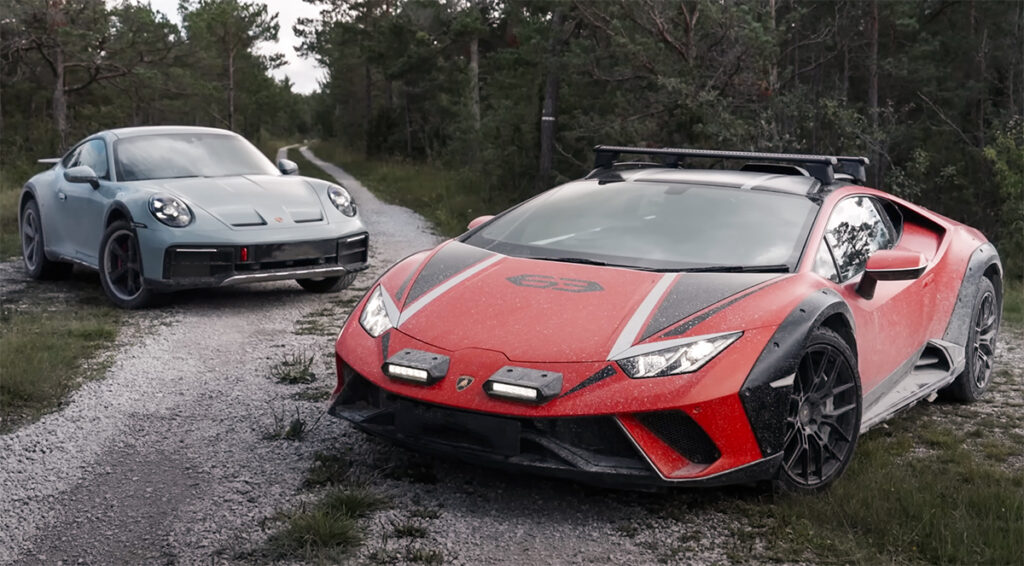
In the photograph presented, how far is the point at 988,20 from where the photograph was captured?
33.2 m

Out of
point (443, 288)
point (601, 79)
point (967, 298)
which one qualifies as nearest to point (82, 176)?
point (443, 288)

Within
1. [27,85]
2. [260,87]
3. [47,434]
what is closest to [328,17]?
[27,85]

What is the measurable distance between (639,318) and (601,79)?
15.7 metres

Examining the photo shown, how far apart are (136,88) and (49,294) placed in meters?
29.4

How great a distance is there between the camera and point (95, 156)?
8898mm

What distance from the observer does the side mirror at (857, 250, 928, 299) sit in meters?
4.32

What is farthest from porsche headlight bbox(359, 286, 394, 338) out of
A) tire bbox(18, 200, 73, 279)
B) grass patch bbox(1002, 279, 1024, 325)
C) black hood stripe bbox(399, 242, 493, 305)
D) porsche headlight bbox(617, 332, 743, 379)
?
tire bbox(18, 200, 73, 279)

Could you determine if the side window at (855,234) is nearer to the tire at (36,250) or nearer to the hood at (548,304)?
the hood at (548,304)

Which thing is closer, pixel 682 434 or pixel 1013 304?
pixel 682 434

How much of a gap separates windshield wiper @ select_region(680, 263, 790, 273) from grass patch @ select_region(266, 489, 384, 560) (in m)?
1.70

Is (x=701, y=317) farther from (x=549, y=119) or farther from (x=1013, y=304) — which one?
(x=549, y=119)

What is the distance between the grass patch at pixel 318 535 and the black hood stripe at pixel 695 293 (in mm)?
1235

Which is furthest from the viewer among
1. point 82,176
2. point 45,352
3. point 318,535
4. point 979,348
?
point 82,176

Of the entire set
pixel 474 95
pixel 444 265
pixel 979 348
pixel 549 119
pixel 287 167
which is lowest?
pixel 979 348
